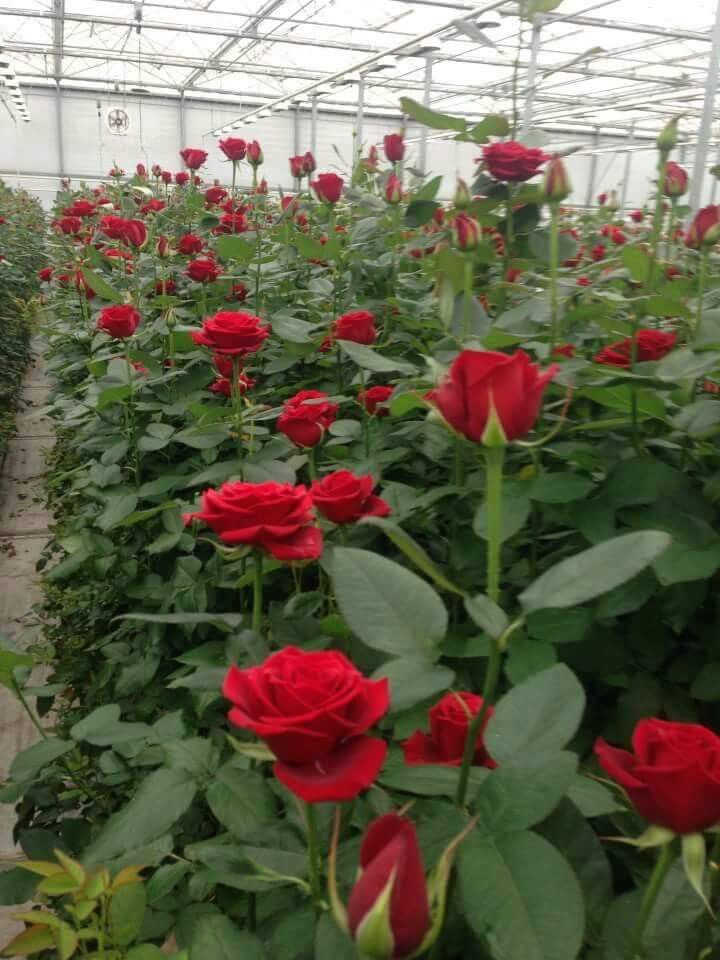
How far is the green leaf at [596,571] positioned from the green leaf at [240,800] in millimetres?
278

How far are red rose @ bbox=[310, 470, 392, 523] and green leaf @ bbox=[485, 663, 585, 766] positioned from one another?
248mm

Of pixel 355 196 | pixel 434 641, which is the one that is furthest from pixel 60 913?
pixel 355 196

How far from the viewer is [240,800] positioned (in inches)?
24.4

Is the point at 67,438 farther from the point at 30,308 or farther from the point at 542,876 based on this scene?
the point at 542,876

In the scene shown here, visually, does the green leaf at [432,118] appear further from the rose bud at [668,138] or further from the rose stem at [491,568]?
the rose stem at [491,568]

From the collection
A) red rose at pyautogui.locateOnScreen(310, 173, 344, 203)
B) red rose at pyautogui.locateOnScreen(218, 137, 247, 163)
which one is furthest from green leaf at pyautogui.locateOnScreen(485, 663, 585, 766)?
red rose at pyautogui.locateOnScreen(218, 137, 247, 163)

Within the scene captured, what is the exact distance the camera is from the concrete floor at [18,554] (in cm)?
169

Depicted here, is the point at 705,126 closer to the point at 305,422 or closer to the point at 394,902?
the point at 305,422

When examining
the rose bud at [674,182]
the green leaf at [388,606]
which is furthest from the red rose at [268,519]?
the rose bud at [674,182]

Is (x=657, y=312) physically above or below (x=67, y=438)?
above

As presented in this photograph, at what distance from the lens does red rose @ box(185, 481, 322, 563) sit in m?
0.63

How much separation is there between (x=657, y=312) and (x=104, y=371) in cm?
109

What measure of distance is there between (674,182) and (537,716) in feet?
3.01

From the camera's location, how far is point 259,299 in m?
1.75
